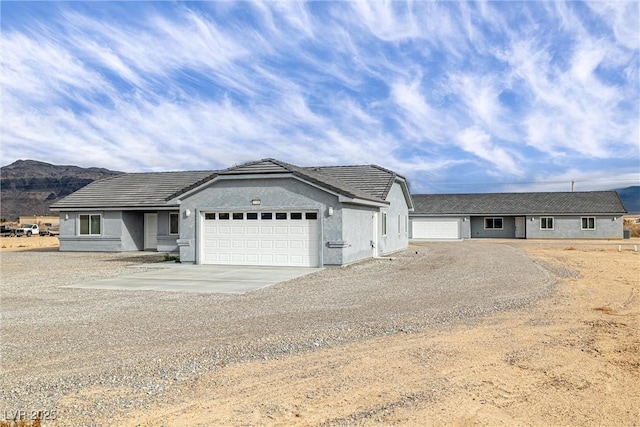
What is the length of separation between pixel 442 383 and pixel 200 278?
36.2 ft

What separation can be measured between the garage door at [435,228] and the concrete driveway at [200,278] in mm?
29552

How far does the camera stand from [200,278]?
51.0 feet


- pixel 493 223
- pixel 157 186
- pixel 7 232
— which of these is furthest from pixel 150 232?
pixel 7 232

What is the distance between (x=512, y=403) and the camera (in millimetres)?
5184

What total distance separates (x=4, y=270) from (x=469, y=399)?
61.5ft

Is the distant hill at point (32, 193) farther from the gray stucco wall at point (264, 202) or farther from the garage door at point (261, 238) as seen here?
the garage door at point (261, 238)

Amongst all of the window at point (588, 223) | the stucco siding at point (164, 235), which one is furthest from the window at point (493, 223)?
the stucco siding at point (164, 235)

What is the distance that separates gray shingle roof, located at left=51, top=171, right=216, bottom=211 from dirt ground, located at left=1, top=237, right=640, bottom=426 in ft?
71.3

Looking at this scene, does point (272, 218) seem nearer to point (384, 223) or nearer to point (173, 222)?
point (384, 223)

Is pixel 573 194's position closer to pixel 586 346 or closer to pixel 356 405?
pixel 586 346

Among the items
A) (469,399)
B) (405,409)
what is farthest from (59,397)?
(469,399)

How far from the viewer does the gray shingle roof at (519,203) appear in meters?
43.6

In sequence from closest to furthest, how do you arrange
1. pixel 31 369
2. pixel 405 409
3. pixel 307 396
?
1. pixel 405 409
2. pixel 307 396
3. pixel 31 369

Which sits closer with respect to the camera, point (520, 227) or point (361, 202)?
point (361, 202)
